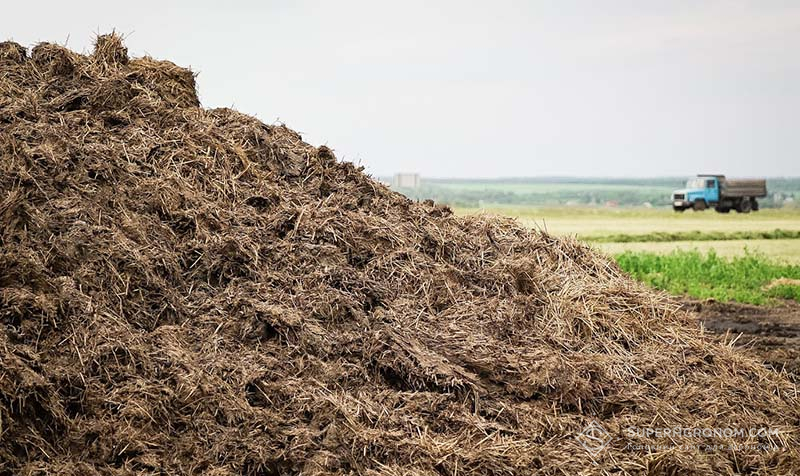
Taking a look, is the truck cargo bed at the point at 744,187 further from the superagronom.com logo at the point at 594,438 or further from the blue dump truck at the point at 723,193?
the superagronom.com logo at the point at 594,438

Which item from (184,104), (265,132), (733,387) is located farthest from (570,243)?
(184,104)

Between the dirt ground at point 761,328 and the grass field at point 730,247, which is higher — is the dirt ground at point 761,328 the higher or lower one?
the lower one

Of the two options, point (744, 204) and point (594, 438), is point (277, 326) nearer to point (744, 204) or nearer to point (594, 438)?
point (594, 438)

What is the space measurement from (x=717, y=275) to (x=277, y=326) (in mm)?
10817

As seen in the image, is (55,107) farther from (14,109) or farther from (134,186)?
(134,186)

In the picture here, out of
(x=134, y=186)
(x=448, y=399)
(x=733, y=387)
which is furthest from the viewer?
(x=733, y=387)

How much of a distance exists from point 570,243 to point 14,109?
15.7ft

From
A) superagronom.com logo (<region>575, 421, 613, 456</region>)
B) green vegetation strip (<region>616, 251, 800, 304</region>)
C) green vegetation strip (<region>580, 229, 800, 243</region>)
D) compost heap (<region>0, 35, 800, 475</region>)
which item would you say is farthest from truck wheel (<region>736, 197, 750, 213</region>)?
superagronom.com logo (<region>575, 421, 613, 456</region>)

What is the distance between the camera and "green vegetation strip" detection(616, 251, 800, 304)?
12.8m

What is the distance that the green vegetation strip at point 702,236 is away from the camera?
21.5m

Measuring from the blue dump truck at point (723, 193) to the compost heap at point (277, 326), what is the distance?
2606 centimetres

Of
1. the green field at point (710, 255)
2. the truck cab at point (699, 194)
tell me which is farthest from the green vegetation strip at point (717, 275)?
the truck cab at point (699, 194)

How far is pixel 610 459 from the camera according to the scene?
504 centimetres

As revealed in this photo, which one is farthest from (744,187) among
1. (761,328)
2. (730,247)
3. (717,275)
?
(761,328)
